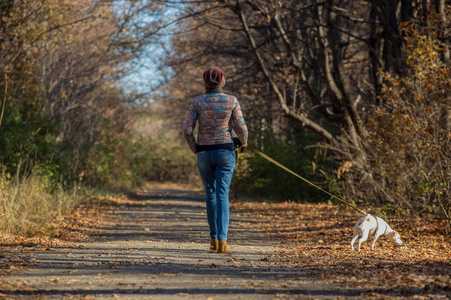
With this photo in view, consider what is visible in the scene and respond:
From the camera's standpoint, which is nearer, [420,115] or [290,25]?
[420,115]

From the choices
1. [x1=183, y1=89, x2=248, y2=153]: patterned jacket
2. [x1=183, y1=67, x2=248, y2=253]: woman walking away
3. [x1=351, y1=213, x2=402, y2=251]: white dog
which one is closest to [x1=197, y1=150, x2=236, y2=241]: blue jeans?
[x1=183, y1=67, x2=248, y2=253]: woman walking away

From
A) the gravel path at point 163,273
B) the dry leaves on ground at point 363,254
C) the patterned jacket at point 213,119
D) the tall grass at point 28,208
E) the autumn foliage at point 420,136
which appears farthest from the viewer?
the tall grass at point 28,208

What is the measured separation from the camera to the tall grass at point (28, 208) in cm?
882

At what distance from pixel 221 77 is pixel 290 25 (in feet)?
38.6

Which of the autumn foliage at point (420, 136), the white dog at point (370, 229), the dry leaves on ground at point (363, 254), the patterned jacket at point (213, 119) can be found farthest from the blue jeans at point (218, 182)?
the autumn foliage at point (420, 136)

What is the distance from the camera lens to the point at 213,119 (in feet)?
23.7

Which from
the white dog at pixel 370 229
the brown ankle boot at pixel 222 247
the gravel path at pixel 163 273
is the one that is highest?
the white dog at pixel 370 229

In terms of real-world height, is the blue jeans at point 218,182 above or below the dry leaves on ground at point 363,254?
above

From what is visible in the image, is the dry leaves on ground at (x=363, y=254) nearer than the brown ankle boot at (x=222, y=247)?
Yes

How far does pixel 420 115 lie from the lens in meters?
8.90

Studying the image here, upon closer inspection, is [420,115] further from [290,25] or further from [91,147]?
[91,147]

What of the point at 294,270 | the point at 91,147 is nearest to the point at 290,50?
the point at 91,147

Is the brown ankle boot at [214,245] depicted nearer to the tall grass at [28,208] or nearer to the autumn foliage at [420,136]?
the tall grass at [28,208]

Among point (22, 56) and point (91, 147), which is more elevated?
point (22, 56)
